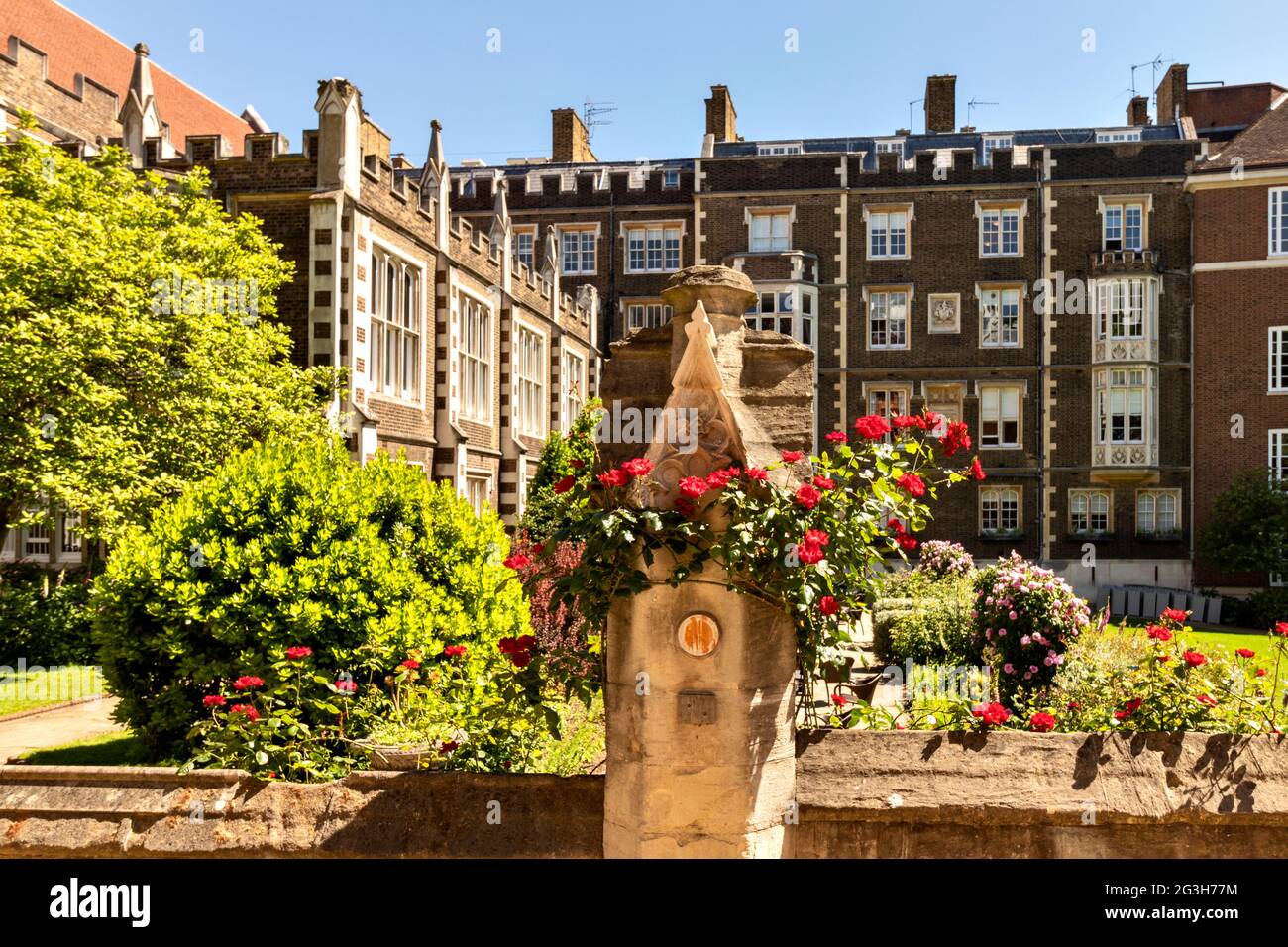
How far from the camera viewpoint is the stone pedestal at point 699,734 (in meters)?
3.16

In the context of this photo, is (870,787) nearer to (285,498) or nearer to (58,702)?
(285,498)

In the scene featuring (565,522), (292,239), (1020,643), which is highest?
(292,239)

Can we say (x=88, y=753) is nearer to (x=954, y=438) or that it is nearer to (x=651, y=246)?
(x=954, y=438)

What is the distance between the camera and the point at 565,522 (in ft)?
11.9

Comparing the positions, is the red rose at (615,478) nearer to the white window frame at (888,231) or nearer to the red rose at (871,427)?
the red rose at (871,427)

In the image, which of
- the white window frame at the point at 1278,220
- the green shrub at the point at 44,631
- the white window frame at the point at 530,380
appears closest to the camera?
the green shrub at the point at 44,631

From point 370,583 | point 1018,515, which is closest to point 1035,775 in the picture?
point 370,583

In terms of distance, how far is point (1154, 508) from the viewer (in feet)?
105

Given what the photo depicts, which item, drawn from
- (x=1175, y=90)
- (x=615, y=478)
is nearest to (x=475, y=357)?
(x=615, y=478)

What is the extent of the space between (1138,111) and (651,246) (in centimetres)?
2062

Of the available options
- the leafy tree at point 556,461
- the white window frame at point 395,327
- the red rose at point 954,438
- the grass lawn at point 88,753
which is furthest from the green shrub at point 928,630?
the white window frame at point 395,327

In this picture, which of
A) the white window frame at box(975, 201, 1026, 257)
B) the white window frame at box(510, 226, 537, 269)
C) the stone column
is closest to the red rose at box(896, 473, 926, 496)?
the stone column

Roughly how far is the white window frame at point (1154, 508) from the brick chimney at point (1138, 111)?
16.0m
